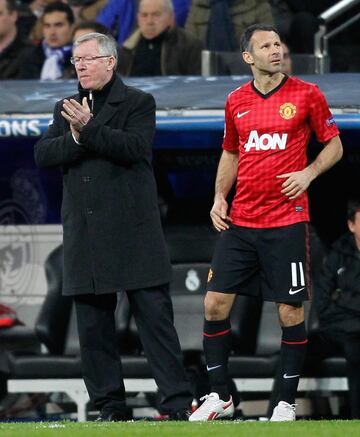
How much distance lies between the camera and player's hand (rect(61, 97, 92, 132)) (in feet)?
24.7

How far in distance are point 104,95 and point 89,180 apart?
18.0 inches

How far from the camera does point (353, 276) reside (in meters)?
9.92

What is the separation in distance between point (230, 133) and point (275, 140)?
0.33m

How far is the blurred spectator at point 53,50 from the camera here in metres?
12.0

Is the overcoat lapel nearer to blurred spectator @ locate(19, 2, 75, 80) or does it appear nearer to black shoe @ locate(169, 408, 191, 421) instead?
black shoe @ locate(169, 408, 191, 421)

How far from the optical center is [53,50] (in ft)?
39.9

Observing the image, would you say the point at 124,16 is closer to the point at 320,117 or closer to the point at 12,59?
the point at 12,59

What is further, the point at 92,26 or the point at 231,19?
the point at 231,19

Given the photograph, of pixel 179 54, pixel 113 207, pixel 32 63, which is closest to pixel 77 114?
pixel 113 207

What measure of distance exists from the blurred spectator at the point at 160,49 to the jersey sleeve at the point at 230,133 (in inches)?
141

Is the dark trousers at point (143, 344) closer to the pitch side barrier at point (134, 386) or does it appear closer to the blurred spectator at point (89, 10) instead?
the pitch side barrier at point (134, 386)

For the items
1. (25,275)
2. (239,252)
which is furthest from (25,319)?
(239,252)

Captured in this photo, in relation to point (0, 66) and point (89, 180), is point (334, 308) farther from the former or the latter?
point (0, 66)

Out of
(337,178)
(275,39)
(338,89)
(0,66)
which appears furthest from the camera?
(0,66)
